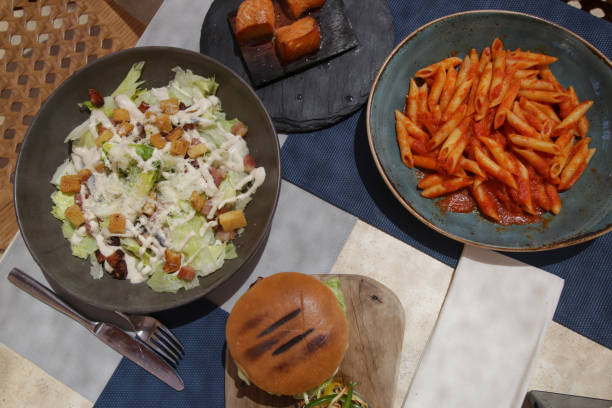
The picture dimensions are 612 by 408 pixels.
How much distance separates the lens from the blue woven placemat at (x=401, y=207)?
165 centimetres

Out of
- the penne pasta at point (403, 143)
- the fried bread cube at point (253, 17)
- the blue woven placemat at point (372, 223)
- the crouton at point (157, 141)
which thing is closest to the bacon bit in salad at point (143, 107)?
the crouton at point (157, 141)

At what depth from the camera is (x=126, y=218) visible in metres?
1.58

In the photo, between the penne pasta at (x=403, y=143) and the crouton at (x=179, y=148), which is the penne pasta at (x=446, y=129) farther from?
the crouton at (x=179, y=148)

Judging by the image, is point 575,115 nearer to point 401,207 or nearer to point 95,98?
point 401,207

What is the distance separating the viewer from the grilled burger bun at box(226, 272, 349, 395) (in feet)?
4.51

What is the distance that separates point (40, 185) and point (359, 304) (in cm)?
130

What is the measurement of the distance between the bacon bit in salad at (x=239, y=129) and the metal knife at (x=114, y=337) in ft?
2.95

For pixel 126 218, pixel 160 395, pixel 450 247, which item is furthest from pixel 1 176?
pixel 450 247

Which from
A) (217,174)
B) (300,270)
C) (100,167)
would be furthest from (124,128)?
(300,270)

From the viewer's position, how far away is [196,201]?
62.3 inches

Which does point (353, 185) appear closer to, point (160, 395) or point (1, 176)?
point (160, 395)

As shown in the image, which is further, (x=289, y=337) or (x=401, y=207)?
(x=401, y=207)

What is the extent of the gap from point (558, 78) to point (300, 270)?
128cm

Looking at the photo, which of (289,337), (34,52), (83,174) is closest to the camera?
(289,337)
